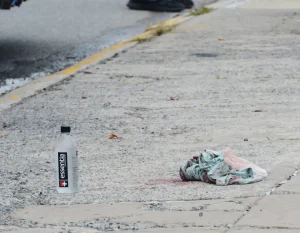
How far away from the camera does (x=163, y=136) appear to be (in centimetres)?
792

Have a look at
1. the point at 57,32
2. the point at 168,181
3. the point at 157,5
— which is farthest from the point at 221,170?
the point at 157,5

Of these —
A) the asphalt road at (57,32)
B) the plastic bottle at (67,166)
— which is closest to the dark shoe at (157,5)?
the asphalt road at (57,32)

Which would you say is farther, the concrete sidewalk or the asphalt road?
the asphalt road

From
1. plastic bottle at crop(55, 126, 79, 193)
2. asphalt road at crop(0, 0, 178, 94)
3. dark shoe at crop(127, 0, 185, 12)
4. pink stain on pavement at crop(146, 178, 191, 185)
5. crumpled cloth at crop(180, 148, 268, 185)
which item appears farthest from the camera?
dark shoe at crop(127, 0, 185, 12)

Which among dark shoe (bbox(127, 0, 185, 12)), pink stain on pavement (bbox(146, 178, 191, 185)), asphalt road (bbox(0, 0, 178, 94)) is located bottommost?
pink stain on pavement (bbox(146, 178, 191, 185))

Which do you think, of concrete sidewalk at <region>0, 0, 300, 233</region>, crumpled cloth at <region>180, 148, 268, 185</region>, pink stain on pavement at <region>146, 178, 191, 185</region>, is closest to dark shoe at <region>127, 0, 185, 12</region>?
concrete sidewalk at <region>0, 0, 300, 233</region>

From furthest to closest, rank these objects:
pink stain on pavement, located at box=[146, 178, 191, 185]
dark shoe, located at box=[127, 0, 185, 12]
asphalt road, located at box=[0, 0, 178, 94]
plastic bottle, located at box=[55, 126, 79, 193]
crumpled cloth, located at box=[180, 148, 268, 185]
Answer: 1. dark shoe, located at box=[127, 0, 185, 12]
2. asphalt road, located at box=[0, 0, 178, 94]
3. pink stain on pavement, located at box=[146, 178, 191, 185]
4. crumpled cloth, located at box=[180, 148, 268, 185]
5. plastic bottle, located at box=[55, 126, 79, 193]

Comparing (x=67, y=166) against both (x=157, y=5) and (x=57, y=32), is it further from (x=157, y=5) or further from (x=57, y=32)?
(x=157, y=5)

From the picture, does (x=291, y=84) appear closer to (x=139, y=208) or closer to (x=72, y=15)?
(x=139, y=208)

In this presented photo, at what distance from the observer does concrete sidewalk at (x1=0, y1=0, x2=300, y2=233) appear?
5.65m

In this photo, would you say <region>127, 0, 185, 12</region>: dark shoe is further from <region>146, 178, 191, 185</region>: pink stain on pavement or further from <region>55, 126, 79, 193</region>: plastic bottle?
<region>55, 126, 79, 193</region>: plastic bottle

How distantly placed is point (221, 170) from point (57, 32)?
876cm

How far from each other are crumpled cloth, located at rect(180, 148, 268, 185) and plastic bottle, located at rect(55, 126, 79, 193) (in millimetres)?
760

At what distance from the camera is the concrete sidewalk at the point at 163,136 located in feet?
18.5
